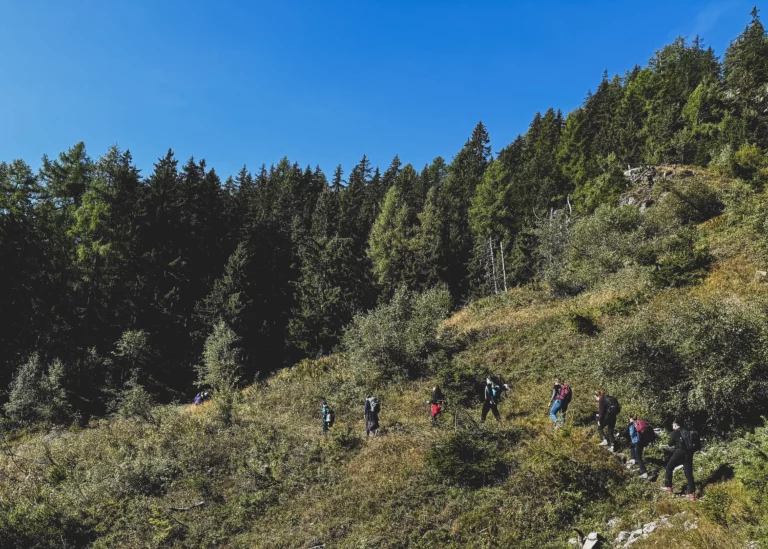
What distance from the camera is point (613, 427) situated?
1230 cm

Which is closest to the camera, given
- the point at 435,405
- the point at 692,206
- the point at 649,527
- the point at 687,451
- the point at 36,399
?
the point at 649,527

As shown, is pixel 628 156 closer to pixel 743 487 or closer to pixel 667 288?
pixel 667 288

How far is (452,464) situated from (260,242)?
41177mm

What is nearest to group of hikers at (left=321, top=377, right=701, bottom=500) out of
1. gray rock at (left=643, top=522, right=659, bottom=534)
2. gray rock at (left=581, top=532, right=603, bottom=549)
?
gray rock at (left=643, top=522, right=659, bottom=534)

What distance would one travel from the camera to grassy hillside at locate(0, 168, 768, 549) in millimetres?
9641

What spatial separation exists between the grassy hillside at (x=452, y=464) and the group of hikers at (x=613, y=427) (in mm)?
404

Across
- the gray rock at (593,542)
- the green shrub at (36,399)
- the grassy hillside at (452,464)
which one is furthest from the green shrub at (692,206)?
the green shrub at (36,399)

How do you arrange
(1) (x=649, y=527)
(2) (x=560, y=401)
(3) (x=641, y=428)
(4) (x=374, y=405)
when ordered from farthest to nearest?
(4) (x=374, y=405) → (2) (x=560, y=401) → (3) (x=641, y=428) → (1) (x=649, y=527)

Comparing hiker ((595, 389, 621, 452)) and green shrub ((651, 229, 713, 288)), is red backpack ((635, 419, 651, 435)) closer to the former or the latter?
hiker ((595, 389, 621, 452))

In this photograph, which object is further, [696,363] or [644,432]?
[696,363]

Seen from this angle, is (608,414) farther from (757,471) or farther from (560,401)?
(757,471)

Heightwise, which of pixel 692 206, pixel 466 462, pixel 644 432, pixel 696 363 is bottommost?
pixel 466 462

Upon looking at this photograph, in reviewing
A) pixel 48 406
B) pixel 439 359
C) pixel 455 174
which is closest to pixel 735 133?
pixel 455 174

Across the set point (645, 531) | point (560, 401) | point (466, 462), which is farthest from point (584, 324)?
point (645, 531)
